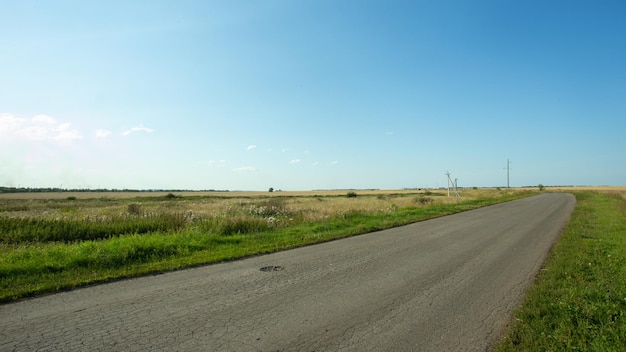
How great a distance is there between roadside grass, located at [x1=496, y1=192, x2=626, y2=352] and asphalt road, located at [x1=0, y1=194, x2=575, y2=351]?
31 centimetres

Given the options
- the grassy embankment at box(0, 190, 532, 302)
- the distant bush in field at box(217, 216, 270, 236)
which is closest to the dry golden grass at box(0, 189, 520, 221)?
the grassy embankment at box(0, 190, 532, 302)

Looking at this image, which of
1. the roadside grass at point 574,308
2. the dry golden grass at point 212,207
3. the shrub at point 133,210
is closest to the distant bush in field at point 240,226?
the dry golden grass at point 212,207

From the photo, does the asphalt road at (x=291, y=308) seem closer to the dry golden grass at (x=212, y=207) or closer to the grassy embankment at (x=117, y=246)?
the grassy embankment at (x=117, y=246)

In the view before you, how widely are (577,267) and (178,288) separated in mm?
9419

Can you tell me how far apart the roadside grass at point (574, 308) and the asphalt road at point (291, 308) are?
0.31m

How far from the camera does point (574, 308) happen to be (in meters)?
5.11

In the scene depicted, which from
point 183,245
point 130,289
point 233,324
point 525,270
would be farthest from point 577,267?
point 183,245

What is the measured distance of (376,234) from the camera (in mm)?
14016

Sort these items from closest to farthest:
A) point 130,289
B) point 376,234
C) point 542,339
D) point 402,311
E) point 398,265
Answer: point 542,339
point 402,311
point 130,289
point 398,265
point 376,234

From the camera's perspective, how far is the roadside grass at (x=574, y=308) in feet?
13.7

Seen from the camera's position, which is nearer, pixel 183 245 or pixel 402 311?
pixel 402 311

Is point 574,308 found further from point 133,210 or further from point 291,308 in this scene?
point 133,210

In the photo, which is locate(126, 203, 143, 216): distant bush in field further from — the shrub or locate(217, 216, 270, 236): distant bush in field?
locate(217, 216, 270, 236): distant bush in field

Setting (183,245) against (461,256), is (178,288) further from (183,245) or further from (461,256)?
(461,256)
